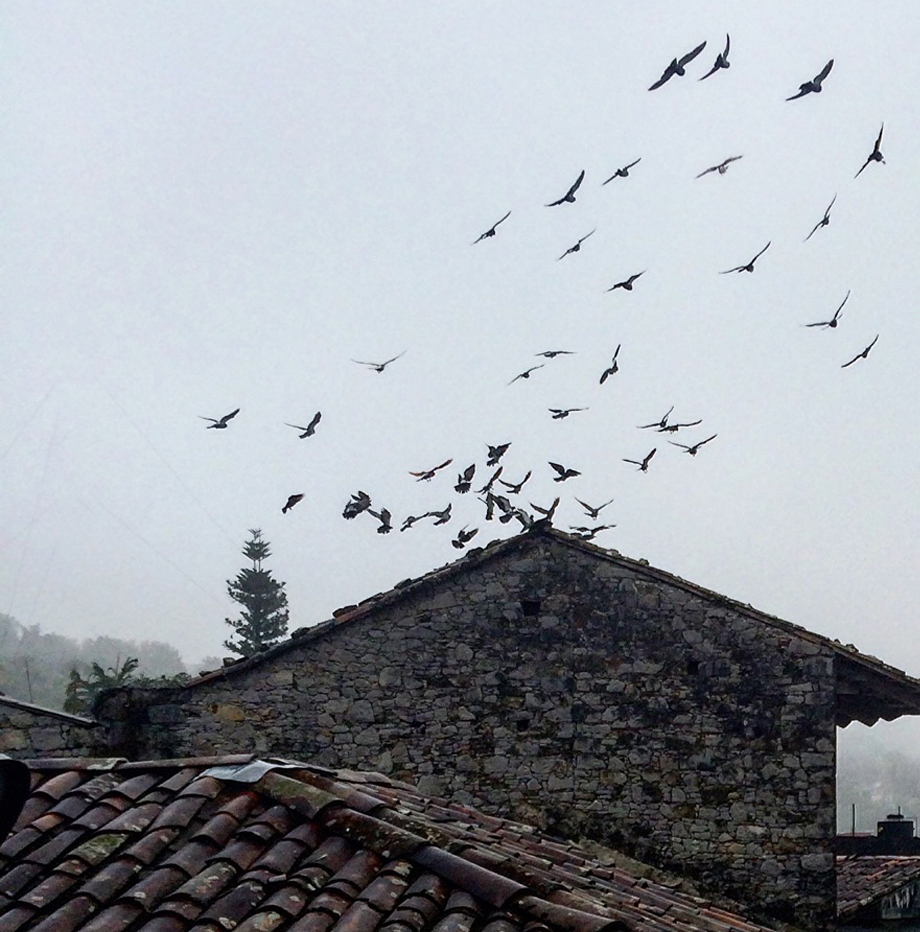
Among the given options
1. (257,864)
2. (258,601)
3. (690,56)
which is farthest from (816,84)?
(258,601)

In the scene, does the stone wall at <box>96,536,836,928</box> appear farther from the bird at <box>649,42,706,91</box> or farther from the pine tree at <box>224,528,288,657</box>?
the pine tree at <box>224,528,288,657</box>

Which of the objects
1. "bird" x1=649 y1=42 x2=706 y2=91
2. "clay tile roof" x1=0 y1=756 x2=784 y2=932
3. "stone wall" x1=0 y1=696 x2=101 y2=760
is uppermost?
"bird" x1=649 y1=42 x2=706 y2=91

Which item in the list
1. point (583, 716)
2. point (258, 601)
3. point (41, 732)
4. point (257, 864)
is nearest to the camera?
point (257, 864)

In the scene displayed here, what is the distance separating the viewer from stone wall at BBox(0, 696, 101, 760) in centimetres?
1169

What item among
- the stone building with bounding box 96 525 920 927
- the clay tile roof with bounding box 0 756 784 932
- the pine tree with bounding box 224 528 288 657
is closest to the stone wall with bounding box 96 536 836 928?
the stone building with bounding box 96 525 920 927

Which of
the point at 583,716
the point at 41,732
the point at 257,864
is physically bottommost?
the point at 257,864

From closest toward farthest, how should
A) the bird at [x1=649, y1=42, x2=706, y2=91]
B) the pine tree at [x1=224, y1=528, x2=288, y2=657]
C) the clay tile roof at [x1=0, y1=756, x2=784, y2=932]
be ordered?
the clay tile roof at [x1=0, y1=756, x2=784, y2=932]
the bird at [x1=649, y1=42, x2=706, y2=91]
the pine tree at [x1=224, y1=528, x2=288, y2=657]

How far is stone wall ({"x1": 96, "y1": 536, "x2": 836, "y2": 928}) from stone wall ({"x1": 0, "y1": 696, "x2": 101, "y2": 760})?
0.36 metres

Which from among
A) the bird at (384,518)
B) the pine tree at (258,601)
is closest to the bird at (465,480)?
the bird at (384,518)

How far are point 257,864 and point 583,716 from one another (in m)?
6.88

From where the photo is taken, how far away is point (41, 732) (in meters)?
11.8

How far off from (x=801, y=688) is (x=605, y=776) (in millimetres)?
2141

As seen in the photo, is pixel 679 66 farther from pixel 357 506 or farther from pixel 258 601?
pixel 258 601

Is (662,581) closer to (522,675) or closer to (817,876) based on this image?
(522,675)
